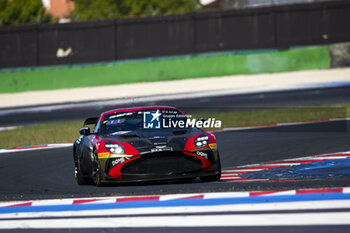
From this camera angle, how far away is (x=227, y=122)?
17.6m

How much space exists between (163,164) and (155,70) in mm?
19880

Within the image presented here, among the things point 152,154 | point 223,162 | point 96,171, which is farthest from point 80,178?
point 223,162

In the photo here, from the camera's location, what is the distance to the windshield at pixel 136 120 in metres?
9.20

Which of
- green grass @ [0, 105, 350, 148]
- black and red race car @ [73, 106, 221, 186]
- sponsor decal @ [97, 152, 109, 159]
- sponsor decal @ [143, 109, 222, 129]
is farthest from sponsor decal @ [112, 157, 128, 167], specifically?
green grass @ [0, 105, 350, 148]

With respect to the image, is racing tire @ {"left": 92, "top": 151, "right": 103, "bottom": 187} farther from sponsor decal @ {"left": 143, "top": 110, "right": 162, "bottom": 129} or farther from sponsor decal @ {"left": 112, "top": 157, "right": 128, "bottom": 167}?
sponsor decal @ {"left": 143, "top": 110, "right": 162, "bottom": 129}

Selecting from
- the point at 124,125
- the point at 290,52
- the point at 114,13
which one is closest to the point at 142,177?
the point at 124,125

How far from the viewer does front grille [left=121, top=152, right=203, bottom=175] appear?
8148 millimetres

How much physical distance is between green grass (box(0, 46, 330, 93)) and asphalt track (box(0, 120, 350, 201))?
→ 12.6 meters

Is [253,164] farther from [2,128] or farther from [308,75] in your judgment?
[308,75]

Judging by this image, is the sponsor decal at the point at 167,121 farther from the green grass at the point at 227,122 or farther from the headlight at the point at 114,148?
the green grass at the point at 227,122

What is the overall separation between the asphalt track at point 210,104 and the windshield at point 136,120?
36.3 ft

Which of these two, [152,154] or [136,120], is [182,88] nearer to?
[136,120]

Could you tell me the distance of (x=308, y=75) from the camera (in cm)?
2695

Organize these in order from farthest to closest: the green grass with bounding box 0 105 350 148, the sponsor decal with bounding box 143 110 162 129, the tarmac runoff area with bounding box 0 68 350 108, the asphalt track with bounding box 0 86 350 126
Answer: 1. the tarmac runoff area with bounding box 0 68 350 108
2. the asphalt track with bounding box 0 86 350 126
3. the green grass with bounding box 0 105 350 148
4. the sponsor decal with bounding box 143 110 162 129
